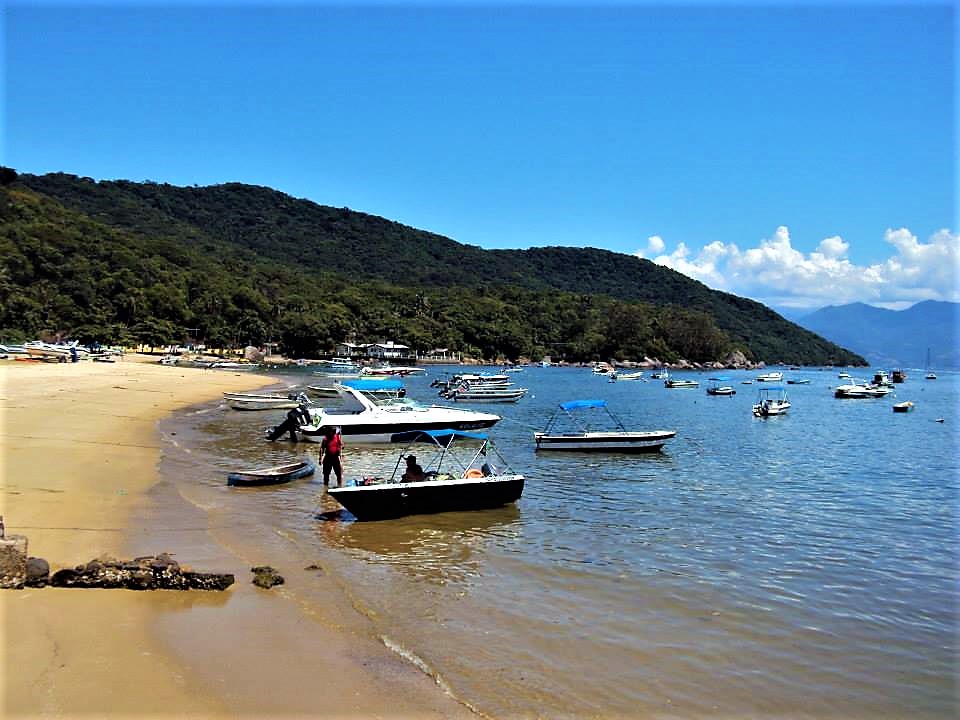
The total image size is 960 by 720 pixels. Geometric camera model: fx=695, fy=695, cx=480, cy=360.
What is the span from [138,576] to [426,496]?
7.51m

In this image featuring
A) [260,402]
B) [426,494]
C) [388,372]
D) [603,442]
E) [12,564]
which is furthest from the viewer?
[388,372]

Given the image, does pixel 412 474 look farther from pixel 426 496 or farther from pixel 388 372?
pixel 388 372

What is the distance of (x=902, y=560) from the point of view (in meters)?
14.1

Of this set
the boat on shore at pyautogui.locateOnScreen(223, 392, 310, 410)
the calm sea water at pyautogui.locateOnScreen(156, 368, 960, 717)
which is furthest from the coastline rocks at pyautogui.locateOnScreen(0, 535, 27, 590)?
the boat on shore at pyautogui.locateOnScreen(223, 392, 310, 410)

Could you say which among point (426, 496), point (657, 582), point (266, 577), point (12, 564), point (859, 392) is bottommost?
point (657, 582)

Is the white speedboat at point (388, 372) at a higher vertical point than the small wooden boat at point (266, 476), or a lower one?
higher

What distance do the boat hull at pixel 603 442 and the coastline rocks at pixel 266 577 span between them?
1888 centimetres

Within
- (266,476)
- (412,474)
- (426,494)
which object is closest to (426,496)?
(426,494)

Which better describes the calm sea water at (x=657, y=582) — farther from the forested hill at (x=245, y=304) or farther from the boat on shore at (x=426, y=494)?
the forested hill at (x=245, y=304)

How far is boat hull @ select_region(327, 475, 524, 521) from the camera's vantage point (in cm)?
1555

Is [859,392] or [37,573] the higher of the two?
[859,392]

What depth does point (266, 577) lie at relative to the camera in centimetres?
1072

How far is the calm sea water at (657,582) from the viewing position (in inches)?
326

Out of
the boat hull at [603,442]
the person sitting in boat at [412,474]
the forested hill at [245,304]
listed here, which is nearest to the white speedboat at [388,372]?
the forested hill at [245,304]
